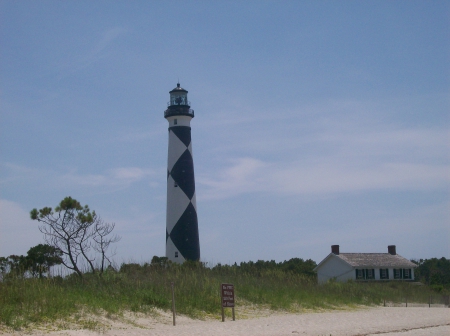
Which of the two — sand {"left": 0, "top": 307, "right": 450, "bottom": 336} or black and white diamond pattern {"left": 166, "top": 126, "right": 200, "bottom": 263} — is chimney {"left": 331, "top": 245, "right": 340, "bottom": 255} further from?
sand {"left": 0, "top": 307, "right": 450, "bottom": 336}

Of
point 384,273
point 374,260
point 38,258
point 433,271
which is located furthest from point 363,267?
point 38,258

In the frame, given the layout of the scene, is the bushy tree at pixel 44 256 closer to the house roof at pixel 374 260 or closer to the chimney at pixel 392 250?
the house roof at pixel 374 260

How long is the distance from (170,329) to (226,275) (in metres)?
7.91

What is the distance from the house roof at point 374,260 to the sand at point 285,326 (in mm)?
23254

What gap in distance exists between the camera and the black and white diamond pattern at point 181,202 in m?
32.7

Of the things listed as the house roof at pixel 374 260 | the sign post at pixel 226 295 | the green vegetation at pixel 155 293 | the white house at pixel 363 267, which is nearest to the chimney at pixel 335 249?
the white house at pixel 363 267

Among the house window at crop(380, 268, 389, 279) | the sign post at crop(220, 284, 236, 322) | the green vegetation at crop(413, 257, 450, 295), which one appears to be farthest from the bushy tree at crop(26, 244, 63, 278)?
the green vegetation at crop(413, 257, 450, 295)

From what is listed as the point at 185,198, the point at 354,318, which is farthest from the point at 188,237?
the point at 354,318

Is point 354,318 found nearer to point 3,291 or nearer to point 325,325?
point 325,325

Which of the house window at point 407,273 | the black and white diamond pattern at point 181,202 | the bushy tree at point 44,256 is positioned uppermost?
the black and white diamond pattern at point 181,202

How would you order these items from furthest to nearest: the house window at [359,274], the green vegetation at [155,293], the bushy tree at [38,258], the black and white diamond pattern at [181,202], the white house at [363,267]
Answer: the white house at [363,267] < the house window at [359,274] < the black and white diamond pattern at [181,202] < the bushy tree at [38,258] < the green vegetation at [155,293]

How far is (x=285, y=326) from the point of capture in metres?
15.8

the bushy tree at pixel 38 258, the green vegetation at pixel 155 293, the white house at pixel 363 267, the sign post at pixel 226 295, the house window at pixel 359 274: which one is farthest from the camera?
the white house at pixel 363 267

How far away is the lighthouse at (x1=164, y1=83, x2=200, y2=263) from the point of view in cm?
3272
